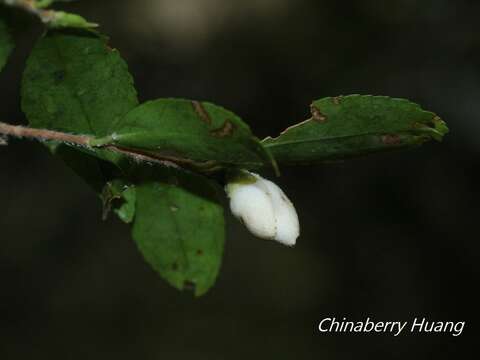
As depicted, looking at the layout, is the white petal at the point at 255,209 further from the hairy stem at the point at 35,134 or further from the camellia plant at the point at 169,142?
the hairy stem at the point at 35,134

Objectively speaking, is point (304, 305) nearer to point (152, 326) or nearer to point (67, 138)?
point (152, 326)

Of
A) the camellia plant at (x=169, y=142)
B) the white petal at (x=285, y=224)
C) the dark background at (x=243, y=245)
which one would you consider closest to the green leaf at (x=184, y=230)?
the camellia plant at (x=169, y=142)

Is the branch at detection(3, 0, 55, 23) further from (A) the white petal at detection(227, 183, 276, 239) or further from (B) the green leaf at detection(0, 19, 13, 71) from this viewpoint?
(A) the white petal at detection(227, 183, 276, 239)

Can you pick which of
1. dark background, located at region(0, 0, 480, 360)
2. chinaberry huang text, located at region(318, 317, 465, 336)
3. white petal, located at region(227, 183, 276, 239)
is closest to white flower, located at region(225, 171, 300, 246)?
white petal, located at region(227, 183, 276, 239)

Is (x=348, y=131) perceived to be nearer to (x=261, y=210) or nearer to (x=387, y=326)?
(x=261, y=210)

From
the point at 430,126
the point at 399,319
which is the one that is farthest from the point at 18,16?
the point at 399,319

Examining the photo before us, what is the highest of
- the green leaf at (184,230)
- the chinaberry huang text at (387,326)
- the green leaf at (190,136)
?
the green leaf at (190,136)

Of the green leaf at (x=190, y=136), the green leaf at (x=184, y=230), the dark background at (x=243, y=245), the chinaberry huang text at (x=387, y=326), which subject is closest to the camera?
the green leaf at (x=190, y=136)
